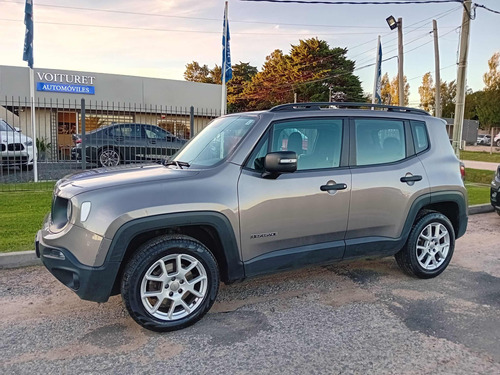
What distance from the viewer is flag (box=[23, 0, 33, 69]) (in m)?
10.3

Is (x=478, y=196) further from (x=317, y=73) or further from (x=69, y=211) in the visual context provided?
→ (x=317, y=73)

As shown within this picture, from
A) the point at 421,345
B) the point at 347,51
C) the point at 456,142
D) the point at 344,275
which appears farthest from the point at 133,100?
the point at 347,51

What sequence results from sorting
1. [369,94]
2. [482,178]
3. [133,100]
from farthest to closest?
[369,94], [133,100], [482,178]

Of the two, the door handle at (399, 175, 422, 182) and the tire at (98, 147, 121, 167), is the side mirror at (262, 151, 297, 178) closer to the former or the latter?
the door handle at (399, 175, 422, 182)

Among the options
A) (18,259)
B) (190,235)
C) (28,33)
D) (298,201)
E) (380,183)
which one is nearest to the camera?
(190,235)

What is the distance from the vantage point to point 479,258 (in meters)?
5.46

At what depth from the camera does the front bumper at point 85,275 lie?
3055 millimetres

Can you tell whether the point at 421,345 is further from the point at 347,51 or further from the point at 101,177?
the point at 347,51

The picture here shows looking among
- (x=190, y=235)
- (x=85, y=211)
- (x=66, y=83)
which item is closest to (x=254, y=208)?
(x=190, y=235)

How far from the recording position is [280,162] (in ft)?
11.2

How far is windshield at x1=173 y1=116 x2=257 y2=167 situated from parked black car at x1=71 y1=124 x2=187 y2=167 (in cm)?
769

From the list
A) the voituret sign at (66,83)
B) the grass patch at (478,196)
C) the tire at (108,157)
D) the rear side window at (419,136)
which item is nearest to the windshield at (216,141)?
the rear side window at (419,136)

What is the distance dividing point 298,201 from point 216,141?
3.31 feet

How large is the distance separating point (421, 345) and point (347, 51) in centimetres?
5564
